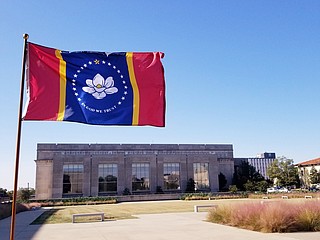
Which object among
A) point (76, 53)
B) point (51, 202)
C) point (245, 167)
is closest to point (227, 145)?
point (245, 167)

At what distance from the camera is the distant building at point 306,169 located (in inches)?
3677

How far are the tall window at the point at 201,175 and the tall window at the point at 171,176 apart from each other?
434 centimetres

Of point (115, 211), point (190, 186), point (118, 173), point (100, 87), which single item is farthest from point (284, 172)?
point (100, 87)

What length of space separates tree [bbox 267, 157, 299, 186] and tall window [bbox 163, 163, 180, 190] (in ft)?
78.0

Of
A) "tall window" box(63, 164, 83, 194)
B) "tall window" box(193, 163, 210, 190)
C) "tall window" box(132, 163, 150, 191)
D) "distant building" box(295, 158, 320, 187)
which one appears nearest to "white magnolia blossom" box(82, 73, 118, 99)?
"tall window" box(63, 164, 83, 194)

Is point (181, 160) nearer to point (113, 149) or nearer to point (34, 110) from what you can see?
point (113, 149)

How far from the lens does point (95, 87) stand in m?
9.43

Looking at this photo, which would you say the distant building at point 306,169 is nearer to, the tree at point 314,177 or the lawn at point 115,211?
the tree at point 314,177

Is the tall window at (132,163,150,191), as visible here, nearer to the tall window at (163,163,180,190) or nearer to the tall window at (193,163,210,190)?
the tall window at (163,163,180,190)

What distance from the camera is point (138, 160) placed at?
80.0 meters

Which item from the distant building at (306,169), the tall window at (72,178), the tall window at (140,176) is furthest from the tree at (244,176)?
the tall window at (72,178)

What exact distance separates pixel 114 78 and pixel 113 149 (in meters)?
87.9

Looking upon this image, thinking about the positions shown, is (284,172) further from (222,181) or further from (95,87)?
(95,87)

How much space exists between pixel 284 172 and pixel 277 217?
248 feet
